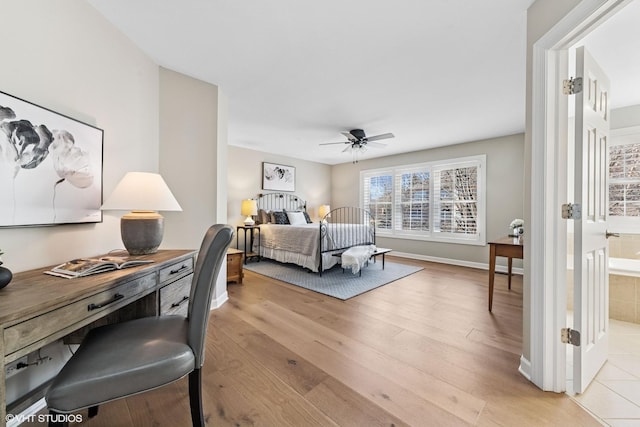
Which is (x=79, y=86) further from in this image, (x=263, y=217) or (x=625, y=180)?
(x=625, y=180)

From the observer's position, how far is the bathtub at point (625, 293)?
229 centimetres

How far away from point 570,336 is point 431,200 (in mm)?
3994

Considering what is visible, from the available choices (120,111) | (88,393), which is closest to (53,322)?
(88,393)

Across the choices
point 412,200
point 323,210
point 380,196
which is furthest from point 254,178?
point 412,200

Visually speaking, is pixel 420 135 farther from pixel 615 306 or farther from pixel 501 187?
pixel 615 306

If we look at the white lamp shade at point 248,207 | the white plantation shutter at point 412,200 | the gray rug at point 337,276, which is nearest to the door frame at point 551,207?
the gray rug at point 337,276

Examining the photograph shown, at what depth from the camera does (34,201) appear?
1290 mm

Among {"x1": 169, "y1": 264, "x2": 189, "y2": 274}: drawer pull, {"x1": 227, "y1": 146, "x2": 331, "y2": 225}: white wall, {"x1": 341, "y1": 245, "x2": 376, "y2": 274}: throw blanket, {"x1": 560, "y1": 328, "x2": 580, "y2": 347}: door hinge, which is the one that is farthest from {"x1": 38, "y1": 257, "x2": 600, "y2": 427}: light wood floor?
{"x1": 227, "y1": 146, "x2": 331, "y2": 225}: white wall

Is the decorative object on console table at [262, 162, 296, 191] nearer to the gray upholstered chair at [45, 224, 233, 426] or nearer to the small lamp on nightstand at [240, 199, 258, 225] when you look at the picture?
the small lamp on nightstand at [240, 199, 258, 225]

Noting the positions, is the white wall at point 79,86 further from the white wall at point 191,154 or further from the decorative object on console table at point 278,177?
the decorative object on console table at point 278,177

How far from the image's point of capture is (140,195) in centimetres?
158

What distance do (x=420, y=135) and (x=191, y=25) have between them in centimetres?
373

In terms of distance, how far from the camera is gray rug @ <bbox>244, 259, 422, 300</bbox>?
10.7ft

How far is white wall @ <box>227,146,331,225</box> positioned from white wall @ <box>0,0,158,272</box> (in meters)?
2.84
